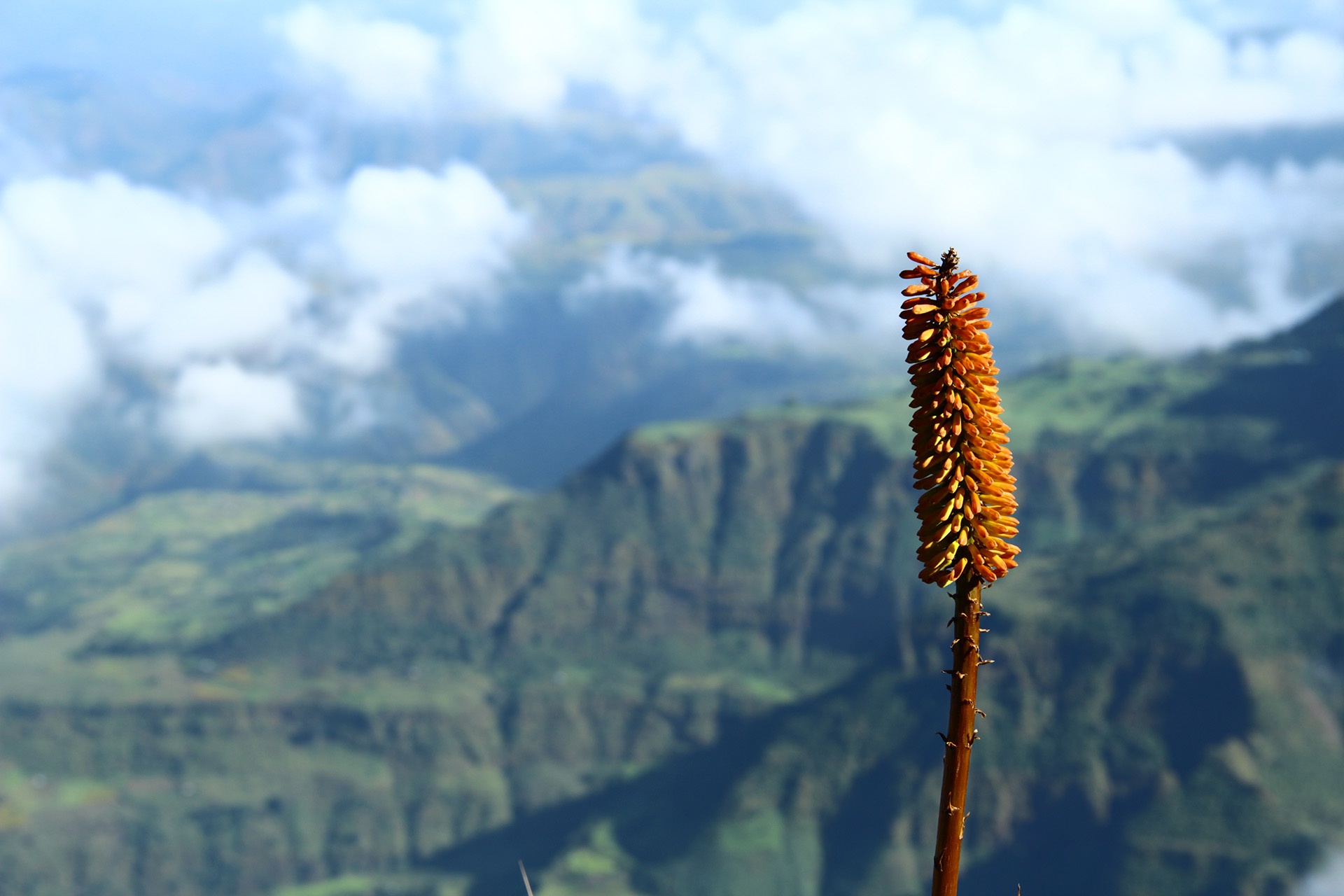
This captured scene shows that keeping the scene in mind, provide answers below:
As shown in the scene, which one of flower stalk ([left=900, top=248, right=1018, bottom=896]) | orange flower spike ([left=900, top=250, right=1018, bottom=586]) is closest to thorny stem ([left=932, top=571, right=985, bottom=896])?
flower stalk ([left=900, top=248, right=1018, bottom=896])

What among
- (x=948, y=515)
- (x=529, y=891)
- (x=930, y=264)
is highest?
(x=930, y=264)

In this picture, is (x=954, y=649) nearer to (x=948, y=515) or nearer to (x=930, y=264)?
(x=948, y=515)

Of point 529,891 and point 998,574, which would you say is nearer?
point 998,574

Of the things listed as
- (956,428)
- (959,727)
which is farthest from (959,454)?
(959,727)

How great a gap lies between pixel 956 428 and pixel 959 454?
33cm

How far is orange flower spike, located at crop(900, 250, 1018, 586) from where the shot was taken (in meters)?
18.5

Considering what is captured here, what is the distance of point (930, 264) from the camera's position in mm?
18672

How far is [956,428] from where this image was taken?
18.6 metres

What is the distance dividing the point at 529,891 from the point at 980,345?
10377mm

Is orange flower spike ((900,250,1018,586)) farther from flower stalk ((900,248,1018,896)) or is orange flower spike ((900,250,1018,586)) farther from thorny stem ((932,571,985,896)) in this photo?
thorny stem ((932,571,985,896))

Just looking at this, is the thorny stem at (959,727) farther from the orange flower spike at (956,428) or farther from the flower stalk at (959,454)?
the orange flower spike at (956,428)

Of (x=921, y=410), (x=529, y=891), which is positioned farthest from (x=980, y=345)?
(x=529, y=891)

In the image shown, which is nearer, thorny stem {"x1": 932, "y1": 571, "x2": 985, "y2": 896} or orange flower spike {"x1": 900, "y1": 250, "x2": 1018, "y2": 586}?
orange flower spike {"x1": 900, "y1": 250, "x2": 1018, "y2": 586}

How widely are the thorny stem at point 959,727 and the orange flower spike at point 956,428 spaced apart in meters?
0.49
